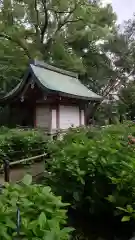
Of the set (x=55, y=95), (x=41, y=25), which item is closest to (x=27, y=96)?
(x=55, y=95)

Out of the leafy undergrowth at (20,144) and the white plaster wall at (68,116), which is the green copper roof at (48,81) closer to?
the white plaster wall at (68,116)

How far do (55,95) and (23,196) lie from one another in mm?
11242

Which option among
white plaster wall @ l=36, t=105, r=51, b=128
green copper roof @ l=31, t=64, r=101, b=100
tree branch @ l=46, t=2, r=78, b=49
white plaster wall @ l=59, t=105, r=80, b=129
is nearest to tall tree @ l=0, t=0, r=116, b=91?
tree branch @ l=46, t=2, r=78, b=49

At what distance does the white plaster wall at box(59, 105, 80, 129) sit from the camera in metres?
13.9

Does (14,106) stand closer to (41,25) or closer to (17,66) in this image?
(17,66)

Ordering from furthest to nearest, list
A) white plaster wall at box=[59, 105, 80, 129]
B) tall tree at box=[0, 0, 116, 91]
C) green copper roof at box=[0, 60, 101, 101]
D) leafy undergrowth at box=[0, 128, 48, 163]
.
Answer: tall tree at box=[0, 0, 116, 91], white plaster wall at box=[59, 105, 80, 129], green copper roof at box=[0, 60, 101, 101], leafy undergrowth at box=[0, 128, 48, 163]

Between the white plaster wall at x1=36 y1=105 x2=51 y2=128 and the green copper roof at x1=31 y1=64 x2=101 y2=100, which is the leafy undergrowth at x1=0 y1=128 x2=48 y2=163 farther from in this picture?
the white plaster wall at x1=36 y1=105 x2=51 y2=128

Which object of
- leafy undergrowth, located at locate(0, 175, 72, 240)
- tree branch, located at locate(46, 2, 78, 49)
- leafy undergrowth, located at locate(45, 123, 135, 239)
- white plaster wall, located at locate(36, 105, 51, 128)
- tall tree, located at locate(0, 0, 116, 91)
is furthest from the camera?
tree branch, located at locate(46, 2, 78, 49)

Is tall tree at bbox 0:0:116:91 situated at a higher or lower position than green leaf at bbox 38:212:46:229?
higher

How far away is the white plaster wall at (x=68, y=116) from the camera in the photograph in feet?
45.5

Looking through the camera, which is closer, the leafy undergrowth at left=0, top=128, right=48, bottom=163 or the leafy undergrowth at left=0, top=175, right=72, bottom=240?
the leafy undergrowth at left=0, top=175, right=72, bottom=240

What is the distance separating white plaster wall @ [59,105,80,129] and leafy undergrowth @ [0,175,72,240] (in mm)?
11825

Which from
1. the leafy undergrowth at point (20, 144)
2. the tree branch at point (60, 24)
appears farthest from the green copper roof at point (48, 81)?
the tree branch at point (60, 24)

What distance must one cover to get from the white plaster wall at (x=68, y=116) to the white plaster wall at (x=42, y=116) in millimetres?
709
